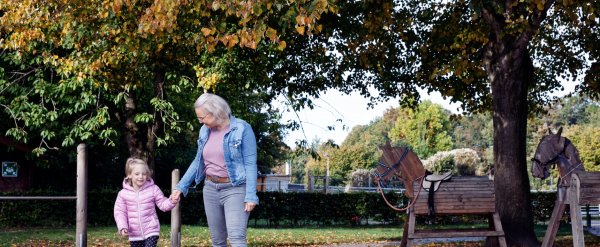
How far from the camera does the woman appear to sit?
7176 millimetres

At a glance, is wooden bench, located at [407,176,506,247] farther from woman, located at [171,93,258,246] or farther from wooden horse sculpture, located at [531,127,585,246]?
woman, located at [171,93,258,246]

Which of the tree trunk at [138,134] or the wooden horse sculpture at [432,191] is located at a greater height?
the tree trunk at [138,134]

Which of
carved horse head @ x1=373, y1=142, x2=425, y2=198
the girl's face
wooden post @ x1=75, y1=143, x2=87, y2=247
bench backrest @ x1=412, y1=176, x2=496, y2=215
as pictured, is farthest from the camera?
bench backrest @ x1=412, y1=176, x2=496, y2=215

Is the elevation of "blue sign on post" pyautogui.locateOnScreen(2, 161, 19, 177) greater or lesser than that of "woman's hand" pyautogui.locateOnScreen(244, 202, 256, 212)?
greater

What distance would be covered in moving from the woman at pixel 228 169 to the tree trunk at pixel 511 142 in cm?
Result: 850

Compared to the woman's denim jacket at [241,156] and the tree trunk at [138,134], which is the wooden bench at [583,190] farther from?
the tree trunk at [138,134]

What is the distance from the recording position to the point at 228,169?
23.5 feet

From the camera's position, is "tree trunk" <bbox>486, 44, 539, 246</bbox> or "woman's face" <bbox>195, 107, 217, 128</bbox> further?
"tree trunk" <bbox>486, 44, 539, 246</bbox>

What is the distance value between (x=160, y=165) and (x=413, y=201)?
1092 inches

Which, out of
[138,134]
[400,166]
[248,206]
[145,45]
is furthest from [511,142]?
[138,134]

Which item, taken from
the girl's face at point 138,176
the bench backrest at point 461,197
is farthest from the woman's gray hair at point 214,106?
the bench backrest at point 461,197

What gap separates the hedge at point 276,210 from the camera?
27.3 m

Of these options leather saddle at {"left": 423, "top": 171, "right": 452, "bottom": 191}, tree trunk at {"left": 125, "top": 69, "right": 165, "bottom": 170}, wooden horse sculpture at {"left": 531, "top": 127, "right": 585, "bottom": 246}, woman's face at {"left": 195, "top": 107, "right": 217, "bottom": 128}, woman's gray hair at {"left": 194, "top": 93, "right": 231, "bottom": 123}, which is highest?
tree trunk at {"left": 125, "top": 69, "right": 165, "bottom": 170}

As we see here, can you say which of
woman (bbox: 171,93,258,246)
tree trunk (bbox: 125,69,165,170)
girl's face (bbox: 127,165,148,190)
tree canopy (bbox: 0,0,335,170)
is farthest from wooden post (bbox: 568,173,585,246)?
tree trunk (bbox: 125,69,165,170)
